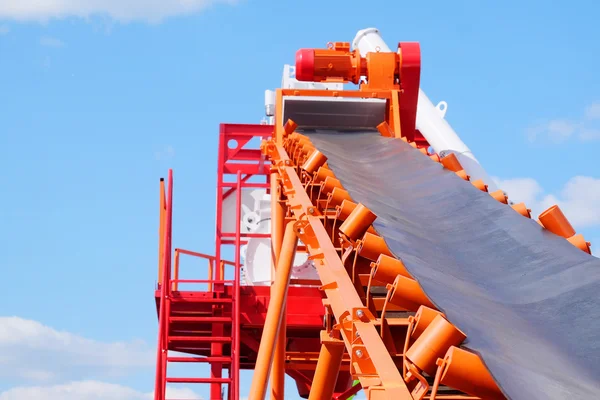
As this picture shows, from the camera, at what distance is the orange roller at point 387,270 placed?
5.68 metres

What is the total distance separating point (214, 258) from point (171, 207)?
→ 2.68 metres

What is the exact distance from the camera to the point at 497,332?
4.92 metres

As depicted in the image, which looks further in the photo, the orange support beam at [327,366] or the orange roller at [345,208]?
the orange support beam at [327,366]

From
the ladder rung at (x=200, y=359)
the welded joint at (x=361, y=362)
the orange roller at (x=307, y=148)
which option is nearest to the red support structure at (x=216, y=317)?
the ladder rung at (x=200, y=359)

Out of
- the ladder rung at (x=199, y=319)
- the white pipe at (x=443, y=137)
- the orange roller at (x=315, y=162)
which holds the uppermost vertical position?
the white pipe at (x=443, y=137)

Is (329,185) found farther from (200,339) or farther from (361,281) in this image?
(200,339)

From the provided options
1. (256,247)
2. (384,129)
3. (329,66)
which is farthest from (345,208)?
(256,247)

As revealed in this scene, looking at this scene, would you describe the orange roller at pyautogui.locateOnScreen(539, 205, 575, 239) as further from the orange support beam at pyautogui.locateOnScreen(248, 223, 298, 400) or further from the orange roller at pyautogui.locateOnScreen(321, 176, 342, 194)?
the orange support beam at pyautogui.locateOnScreen(248, 223, 298, 400)

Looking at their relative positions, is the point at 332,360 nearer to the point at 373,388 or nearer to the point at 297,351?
the point at 373,388

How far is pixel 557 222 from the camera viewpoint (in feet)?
24.5

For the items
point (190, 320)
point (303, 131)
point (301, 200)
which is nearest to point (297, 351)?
point (190, 320)

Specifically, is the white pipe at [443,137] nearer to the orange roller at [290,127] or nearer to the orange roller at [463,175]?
the orange roller at [290,127]

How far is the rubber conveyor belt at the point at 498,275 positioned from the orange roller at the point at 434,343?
0.33 ft

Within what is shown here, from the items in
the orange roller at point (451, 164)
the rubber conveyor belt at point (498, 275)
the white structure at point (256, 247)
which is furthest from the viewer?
the white structure at point (256, 247)
